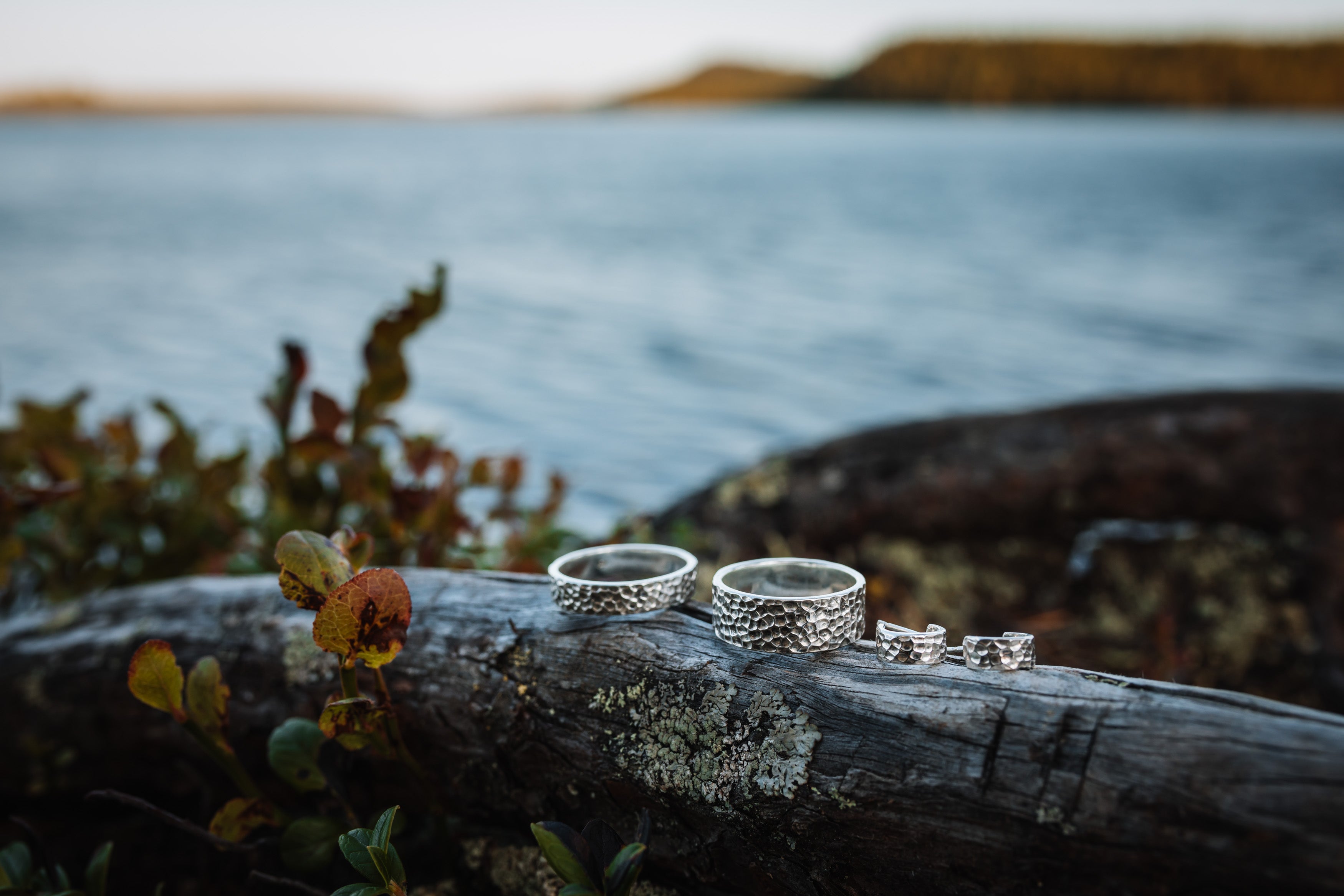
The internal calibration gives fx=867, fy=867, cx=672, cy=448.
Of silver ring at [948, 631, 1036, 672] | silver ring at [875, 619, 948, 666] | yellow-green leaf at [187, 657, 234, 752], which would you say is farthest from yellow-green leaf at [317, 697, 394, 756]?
silver ring at [948, 631, 1036, 672]

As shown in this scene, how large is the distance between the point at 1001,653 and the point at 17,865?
1.63 meters

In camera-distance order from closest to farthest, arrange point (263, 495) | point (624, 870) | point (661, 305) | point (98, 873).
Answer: point (624, 870) < point (98, 873) < point (263, 495) < point (661, 305)

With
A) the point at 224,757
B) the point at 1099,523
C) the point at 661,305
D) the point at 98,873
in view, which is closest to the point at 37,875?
the point at 98,873

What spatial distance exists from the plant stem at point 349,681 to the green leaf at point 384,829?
213 millimetres

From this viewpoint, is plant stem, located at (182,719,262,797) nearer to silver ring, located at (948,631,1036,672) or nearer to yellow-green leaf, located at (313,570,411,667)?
yellow-green leaf, located at (313,570,411,667)

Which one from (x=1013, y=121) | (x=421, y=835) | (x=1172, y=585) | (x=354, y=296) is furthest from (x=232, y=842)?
(x=1013, y=121)

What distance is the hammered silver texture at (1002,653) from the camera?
119 cm

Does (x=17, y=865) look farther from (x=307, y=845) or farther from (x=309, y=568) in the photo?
(x=309, y=568)

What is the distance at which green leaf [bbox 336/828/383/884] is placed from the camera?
1.12 meters

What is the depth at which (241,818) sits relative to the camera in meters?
1.47

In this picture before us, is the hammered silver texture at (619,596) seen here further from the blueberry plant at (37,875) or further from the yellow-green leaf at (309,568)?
the blueberry plant at (37,875)

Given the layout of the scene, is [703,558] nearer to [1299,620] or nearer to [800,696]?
[800,696]

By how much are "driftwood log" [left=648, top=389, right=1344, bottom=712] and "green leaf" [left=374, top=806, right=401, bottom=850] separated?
194 cm

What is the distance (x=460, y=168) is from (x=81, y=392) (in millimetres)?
66773
